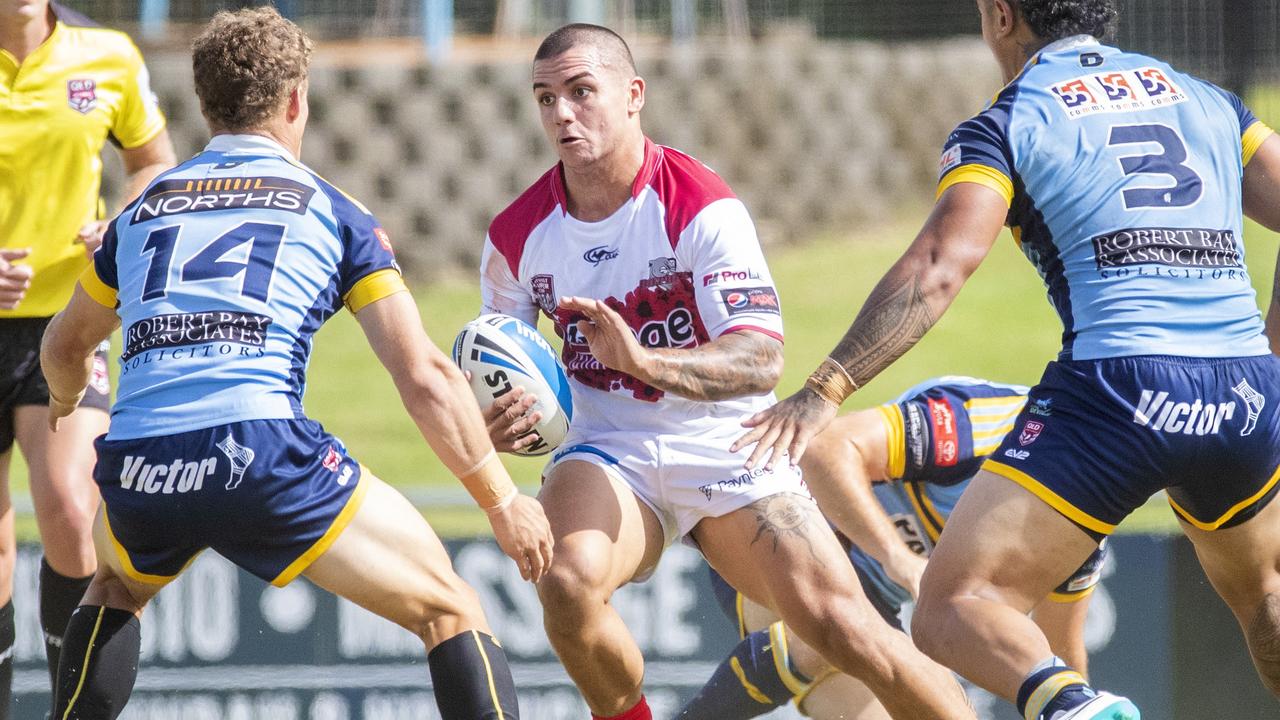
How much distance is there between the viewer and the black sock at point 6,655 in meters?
5.11

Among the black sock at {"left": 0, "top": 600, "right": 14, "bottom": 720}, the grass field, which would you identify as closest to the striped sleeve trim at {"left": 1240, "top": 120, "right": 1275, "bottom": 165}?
the black sock at {"left": 0, "top": 600, "right": 14, "bottom": 720}

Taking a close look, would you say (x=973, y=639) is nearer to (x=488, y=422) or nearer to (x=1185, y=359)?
(x=1185, y=359)

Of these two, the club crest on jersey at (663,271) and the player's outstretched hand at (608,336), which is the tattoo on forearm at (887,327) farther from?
the club crest on jersey at (663,271)

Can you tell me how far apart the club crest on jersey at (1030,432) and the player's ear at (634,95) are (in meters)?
1.51

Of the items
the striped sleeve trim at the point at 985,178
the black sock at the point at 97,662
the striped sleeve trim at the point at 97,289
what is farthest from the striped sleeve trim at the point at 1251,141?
the black sock at the point at 97,662

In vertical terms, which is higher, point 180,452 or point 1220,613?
point 180,452

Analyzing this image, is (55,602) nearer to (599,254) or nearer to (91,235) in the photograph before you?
(91,235)

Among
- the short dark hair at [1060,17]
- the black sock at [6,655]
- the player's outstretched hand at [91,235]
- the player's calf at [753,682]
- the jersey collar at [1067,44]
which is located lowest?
the player's calf at [753,682]

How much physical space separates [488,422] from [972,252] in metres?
1.37

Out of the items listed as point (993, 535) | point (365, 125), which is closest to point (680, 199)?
point (993, 535)

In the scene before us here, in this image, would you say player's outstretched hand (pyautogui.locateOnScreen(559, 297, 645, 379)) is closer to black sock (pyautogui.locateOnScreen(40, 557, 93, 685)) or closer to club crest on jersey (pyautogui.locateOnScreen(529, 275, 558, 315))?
club crest on jersey (pyautogui.locateOnScreen(529, 275, 558, 315))

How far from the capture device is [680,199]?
14.8ft

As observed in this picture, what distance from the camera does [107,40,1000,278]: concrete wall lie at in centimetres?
966

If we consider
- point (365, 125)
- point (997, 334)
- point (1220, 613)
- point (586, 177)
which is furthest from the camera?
point (997, 334)
